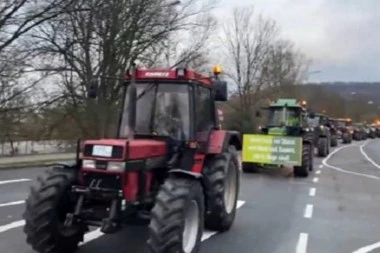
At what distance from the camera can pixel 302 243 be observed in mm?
8664

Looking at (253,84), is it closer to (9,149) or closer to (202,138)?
(9,149)

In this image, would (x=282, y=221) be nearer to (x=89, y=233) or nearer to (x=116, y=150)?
(x=89, y=233)

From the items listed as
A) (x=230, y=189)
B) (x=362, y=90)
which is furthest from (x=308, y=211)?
(x=362, y=90)

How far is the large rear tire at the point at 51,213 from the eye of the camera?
698 cm

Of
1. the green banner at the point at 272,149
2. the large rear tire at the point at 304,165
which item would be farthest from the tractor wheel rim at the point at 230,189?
the large rear tire at the point at 304,165

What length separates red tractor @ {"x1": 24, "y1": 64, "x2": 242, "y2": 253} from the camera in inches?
270

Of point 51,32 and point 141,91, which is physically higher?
point 51,32

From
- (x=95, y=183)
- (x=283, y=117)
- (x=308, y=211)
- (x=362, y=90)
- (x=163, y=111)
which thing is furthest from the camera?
(x=362, y=90)

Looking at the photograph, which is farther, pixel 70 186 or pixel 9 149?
pixel 9 149

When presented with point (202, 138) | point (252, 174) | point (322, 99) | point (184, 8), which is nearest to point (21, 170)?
point (252, 174)

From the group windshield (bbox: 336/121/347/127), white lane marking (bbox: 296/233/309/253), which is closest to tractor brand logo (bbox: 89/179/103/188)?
white lane marking (bbox: 296/233/309/253)

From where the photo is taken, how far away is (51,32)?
28328 mm

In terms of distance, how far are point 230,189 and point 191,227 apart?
2.95 m

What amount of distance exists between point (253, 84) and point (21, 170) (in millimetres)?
41054
